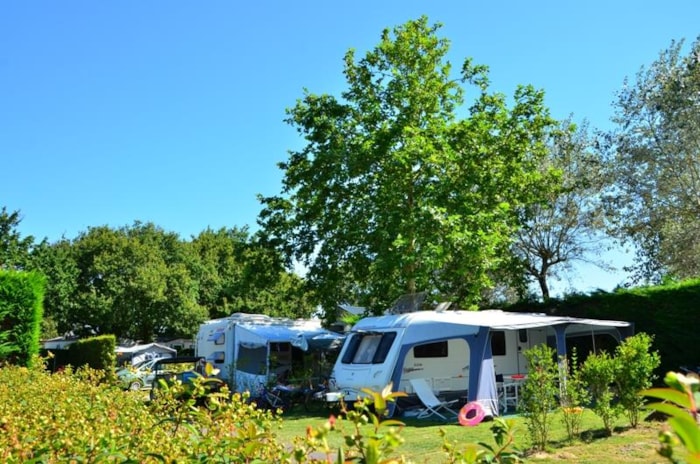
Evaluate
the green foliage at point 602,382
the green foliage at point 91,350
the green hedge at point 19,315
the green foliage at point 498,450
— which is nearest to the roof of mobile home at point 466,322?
the green foliage at point 602,382

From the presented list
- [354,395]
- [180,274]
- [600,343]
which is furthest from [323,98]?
[180,274]

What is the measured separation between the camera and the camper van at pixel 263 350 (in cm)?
1861

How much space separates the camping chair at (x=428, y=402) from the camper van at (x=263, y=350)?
5.37 m

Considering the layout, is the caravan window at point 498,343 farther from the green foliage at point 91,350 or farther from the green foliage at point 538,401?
the green foliage at point 91,350

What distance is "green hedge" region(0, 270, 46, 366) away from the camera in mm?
11352

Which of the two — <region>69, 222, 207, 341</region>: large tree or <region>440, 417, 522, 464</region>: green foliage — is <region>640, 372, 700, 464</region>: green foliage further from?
<region>69, 222, 207, 341</region>: large tree

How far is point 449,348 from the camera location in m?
16.2

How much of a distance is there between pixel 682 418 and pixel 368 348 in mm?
14192

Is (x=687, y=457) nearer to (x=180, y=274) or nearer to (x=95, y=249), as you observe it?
(x=180, y=274)

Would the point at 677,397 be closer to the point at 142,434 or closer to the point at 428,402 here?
the point at 142,434

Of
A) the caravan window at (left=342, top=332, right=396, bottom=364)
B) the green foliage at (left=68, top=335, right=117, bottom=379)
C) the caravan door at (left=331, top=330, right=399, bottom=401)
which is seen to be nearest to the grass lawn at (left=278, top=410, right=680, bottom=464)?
the caravan door at (left=331, top=330, right=399, bottom=401)

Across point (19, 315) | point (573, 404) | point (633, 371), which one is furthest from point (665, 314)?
point (19, 315)

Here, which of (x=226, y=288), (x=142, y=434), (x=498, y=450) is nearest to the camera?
(x=498, y=450)

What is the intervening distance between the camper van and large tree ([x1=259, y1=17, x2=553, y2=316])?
1.42m
